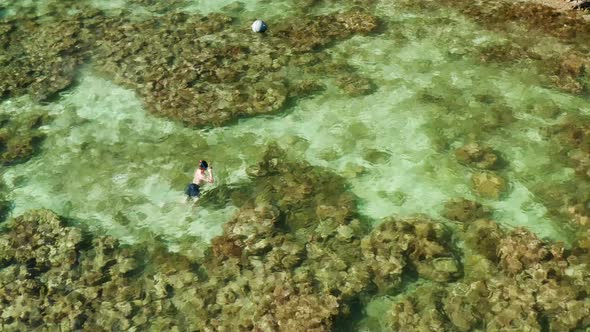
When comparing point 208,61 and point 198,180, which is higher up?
point 208,61

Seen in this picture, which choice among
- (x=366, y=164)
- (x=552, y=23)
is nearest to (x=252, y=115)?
(x=366, y=164)

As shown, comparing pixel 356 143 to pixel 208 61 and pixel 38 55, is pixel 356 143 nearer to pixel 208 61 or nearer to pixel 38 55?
pixel 208 61

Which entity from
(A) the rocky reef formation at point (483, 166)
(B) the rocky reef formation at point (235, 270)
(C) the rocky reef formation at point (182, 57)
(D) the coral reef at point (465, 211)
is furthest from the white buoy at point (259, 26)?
(D) the coral reef at point (465, 211)

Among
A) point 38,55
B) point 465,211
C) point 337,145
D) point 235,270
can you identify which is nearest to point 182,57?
point 38,55

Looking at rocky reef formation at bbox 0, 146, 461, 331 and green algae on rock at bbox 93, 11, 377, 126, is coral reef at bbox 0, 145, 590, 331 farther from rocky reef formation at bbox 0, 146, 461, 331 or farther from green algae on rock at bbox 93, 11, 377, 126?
green algae on rock at bbox 93, 11, 377, 126

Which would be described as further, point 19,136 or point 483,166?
point 19,136

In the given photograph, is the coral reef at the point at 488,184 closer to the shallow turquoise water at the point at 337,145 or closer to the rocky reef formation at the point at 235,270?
the shallow turquoise water at the point at 337,145
